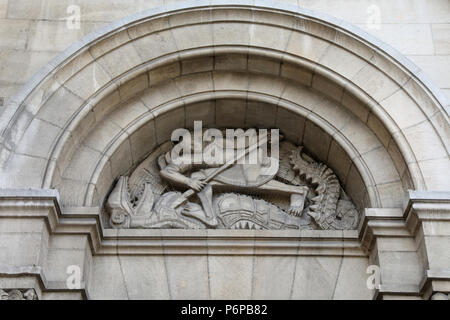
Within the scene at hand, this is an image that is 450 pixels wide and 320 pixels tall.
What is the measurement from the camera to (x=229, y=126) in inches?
479

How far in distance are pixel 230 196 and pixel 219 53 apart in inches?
80.2

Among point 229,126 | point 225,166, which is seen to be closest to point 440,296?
point 225,166

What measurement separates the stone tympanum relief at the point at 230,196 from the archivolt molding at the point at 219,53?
0.89 m

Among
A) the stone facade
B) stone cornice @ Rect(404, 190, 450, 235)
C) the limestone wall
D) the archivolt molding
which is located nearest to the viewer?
stone cornice @ Rect(404, 190, 450, 235)

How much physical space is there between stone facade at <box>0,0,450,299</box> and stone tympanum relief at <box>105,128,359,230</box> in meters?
0.03

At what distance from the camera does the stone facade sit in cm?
1018

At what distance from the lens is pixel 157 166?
1187 cm

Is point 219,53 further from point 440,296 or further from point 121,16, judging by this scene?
point 440,296

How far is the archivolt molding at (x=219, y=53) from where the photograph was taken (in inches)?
408

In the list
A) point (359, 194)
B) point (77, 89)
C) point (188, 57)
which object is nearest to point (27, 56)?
point (77, 89)

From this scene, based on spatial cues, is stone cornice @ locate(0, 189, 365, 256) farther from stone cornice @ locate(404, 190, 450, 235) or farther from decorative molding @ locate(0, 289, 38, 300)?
decorative molding @ locate(0, 289, 38, 300)

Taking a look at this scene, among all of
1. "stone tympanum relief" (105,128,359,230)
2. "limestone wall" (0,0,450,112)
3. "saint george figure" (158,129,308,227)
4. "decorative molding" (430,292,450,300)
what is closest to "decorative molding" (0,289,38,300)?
"stone tympanum relief" (105,128,359,230)
